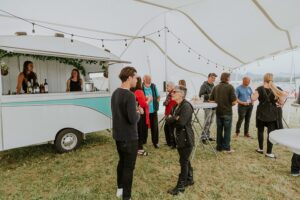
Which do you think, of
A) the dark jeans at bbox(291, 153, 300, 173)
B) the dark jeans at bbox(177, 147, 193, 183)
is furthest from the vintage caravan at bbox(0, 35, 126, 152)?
the dark jeans at bbox(291, 153, 300, 173)

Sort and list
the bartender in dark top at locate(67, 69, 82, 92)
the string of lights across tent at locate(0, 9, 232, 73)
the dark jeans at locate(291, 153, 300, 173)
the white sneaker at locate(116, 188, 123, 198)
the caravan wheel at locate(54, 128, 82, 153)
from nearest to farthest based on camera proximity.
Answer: the white sneaker at locate(116, 188, 123, 198) → the dark jeans at locate(291, 153, 300, 173) → the caravan wheel at locate(54, 128, 82, 153) → the string of lights across tent at locate(0, 9, 232, 73) → the bartender in dark top at locate(67, 69, 82, 92)

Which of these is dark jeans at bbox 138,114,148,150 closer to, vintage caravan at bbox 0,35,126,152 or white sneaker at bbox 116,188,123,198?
vintage caravan at bbox 0,35,126,152

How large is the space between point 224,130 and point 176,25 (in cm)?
460

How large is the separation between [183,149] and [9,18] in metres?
5.14

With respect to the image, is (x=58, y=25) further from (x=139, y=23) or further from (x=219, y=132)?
(x=219, y=132)

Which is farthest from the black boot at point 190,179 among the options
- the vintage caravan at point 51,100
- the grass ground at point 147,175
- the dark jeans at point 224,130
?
the vintage caravan at point 51,100

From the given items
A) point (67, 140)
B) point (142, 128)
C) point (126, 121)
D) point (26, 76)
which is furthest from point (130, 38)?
point (126, 121)

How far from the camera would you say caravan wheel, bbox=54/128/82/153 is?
17.1 feet

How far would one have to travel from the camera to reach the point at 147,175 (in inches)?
160

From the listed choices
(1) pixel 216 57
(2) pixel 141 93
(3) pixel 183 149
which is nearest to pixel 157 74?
(1) pixel 216 57

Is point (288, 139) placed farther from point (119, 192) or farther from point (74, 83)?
point (74, 83)

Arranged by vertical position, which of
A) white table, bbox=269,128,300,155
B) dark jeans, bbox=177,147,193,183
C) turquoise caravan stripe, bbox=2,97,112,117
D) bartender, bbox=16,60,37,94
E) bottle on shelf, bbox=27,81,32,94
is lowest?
dark jeans, bbox=177,147,193,183

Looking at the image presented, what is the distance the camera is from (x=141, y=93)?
4961 mm

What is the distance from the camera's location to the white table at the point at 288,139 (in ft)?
5.90
